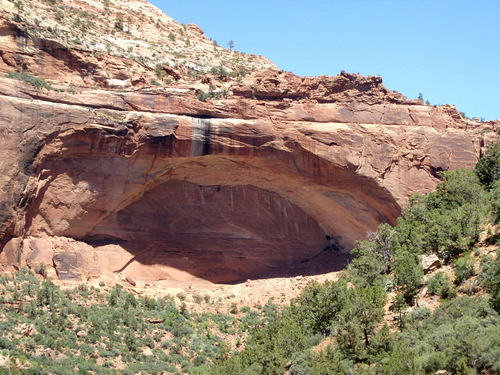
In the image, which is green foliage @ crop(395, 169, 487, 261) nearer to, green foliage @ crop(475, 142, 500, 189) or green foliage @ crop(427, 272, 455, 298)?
green foliage @ crop(475, 142, 500, 189)

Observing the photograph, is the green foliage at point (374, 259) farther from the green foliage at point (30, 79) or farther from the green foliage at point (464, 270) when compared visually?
the green foliage at point (30, 79)

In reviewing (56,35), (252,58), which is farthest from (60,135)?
(252,58)

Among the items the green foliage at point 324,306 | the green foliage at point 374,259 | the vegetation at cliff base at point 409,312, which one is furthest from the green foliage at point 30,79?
the green foliage at point 374,259

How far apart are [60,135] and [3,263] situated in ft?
20.9

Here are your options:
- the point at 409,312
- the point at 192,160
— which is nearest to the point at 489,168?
the point at 192,160

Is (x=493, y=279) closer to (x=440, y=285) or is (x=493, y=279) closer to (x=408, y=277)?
(x=440, y=285)

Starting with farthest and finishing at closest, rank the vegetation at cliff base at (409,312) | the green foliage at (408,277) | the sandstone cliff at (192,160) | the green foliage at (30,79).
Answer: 1. the sandstone cliff at (192,160)
2. the green foliage at (30,79)
3. the green foliage at (408,277)
4. the vegetation at cliff base at (409,312)

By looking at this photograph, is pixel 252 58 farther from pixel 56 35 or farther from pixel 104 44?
pixel 56 35

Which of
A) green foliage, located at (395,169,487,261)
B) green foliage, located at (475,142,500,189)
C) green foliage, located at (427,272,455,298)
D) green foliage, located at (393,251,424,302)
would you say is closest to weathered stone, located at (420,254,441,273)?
green foliage, located at (395,169,487,261)

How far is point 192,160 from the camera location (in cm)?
3550

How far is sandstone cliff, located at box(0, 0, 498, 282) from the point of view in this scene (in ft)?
108

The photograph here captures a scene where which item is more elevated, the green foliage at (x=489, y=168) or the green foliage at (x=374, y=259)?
the green foliage at (x=489, y=168)

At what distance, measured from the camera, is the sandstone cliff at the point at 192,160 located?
32.8 m

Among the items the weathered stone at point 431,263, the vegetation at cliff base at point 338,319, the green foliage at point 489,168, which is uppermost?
the green foliage at point 489,168
